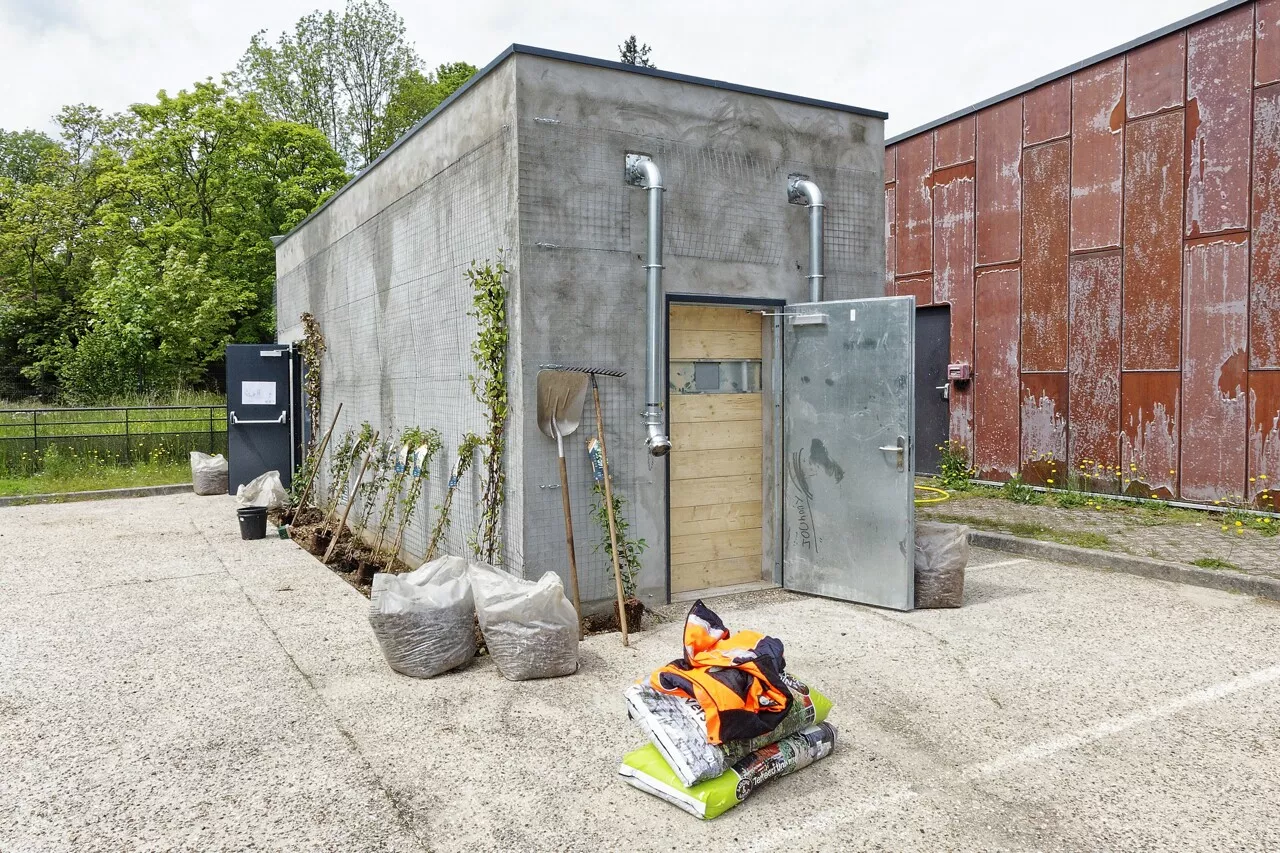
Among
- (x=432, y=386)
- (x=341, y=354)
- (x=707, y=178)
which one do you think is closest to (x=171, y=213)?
(x=341, y=354)

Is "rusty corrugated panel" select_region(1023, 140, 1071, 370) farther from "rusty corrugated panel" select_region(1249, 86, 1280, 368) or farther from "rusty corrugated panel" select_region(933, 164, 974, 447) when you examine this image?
"rusty corrugated panel" select_region(1249, 86, 1280, 368)

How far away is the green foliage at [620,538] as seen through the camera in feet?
18.6

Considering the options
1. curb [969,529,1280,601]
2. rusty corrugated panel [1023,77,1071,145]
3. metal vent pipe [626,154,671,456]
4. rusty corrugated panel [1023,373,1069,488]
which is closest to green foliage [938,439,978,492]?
rusty corrugated panel [1023,373,1069,488]

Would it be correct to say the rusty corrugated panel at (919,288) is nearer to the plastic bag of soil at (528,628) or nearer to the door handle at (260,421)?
the door handle at (260,421)

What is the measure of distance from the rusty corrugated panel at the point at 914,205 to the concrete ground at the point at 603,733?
7.05 m

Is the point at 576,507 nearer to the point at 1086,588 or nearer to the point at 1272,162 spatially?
the point at 1086,588

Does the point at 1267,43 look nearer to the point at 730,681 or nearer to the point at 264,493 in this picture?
the point at 730,681

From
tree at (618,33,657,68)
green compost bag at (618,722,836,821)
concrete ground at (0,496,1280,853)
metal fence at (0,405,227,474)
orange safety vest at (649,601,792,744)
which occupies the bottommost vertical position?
concrete ground at (0,496,1280,853)

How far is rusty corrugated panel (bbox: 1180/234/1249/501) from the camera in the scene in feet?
28.4

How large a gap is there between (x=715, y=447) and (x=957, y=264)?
710 centimetres

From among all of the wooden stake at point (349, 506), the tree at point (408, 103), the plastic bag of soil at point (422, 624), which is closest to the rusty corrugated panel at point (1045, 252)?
the wooden stake at point (349, 506)

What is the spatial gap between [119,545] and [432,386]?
4057 millimetres

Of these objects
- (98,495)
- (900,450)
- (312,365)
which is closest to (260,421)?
(312,365)

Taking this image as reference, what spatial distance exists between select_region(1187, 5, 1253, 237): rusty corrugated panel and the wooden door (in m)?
5.75
